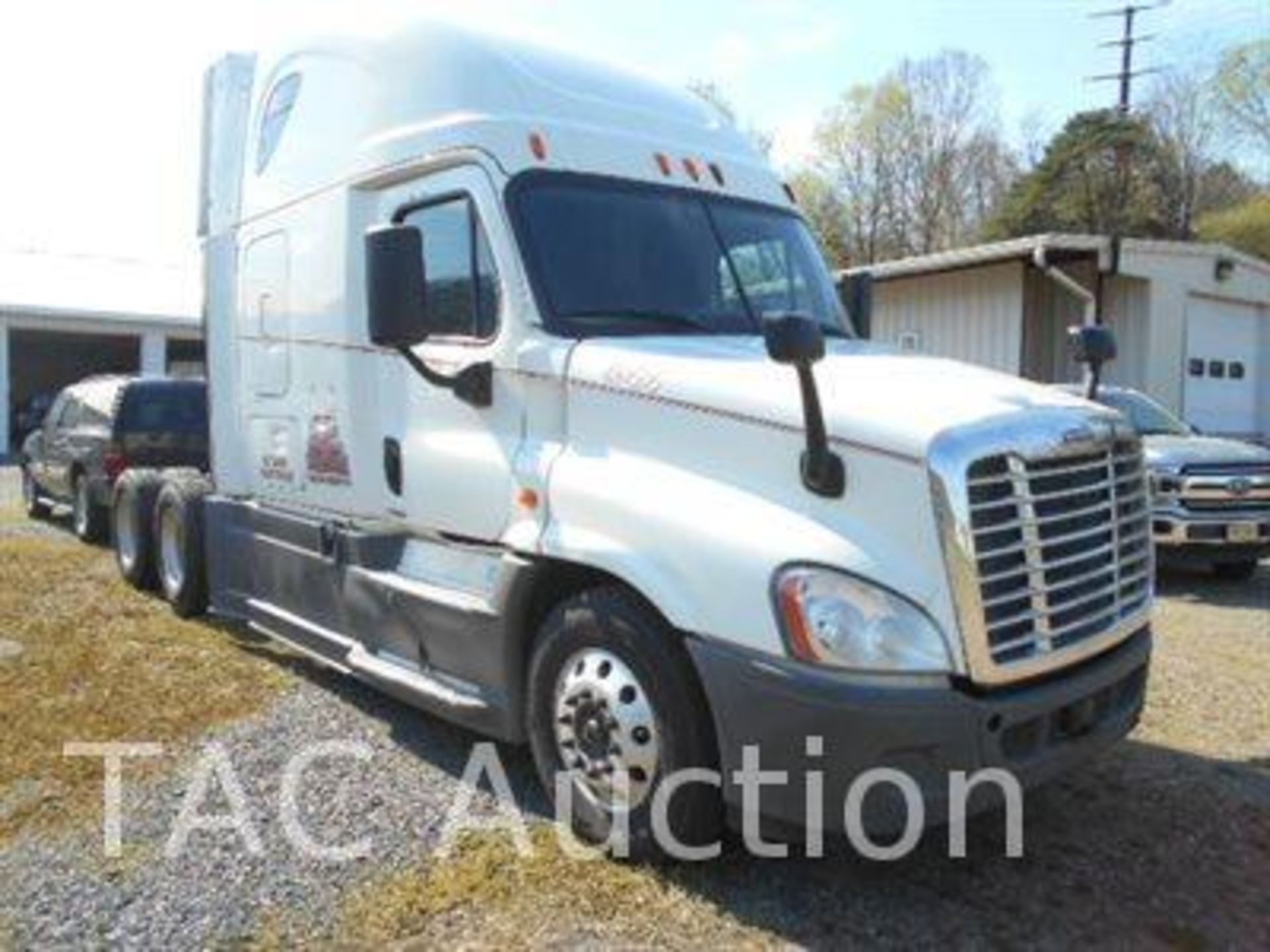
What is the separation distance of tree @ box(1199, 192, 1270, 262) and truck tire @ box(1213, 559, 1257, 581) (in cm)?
3546

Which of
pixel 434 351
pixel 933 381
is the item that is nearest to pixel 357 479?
pixel 434 351

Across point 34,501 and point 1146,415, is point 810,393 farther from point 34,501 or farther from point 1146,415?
point 34,501

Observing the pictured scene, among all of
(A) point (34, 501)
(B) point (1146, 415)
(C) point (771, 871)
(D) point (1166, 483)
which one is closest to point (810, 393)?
(C) point (771, 871)

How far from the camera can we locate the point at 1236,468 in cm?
1217

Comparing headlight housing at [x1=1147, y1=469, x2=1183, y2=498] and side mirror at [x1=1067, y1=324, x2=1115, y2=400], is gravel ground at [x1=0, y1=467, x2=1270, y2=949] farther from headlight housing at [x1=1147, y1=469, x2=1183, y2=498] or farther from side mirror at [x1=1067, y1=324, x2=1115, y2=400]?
headlight housing at [x1=1147, y1=469, x2=1183, y2=498]

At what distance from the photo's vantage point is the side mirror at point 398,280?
5.56 m

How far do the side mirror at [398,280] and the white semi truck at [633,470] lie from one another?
0.02m

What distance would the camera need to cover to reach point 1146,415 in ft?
45.4

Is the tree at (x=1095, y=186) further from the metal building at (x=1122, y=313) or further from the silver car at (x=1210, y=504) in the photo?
the silver car at (x=1210, y=504)

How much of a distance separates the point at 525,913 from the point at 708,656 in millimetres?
1075

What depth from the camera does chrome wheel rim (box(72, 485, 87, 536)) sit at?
46.8 ft

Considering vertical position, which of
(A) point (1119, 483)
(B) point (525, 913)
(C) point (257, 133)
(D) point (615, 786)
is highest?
(C) point (257, 133)

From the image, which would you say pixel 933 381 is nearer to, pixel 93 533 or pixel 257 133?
pixel 257 133

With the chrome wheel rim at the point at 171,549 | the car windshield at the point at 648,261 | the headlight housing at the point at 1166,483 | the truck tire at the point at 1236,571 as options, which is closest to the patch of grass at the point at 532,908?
the car windshield at the point at 648,261
